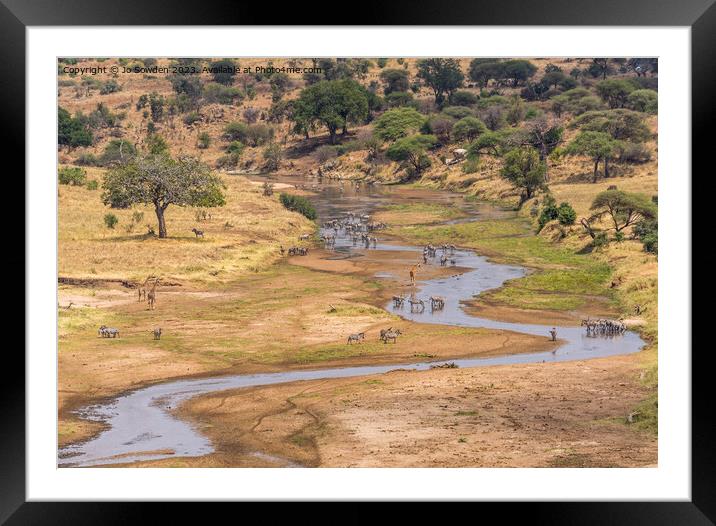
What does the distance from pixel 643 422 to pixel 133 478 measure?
34.9 feet

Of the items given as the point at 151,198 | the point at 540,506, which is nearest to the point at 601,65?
the point at 151,198

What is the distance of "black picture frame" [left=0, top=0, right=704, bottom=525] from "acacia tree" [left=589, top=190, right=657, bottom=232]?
29.1m

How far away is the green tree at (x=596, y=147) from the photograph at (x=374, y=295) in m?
0.20

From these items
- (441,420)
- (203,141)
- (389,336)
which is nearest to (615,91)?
(203,141)

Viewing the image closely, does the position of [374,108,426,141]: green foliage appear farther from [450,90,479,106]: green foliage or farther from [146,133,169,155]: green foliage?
[146,133,169,155]: green foliage

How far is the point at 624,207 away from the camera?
36844 mm

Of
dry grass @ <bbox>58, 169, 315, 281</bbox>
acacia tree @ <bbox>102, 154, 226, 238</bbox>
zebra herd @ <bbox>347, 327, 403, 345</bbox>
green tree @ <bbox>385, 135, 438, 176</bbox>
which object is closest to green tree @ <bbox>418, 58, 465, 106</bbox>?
green tree @ <bbox>385, 135, 438, 176</bbox>

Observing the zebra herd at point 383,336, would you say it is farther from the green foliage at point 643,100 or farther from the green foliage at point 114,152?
the green foliage at point 643,100

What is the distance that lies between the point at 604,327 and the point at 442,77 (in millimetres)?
55936

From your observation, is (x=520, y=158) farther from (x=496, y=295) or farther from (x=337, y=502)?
(x=337, y=502)

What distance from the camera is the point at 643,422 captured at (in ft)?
54.1

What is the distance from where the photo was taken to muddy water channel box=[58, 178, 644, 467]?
51.2ft

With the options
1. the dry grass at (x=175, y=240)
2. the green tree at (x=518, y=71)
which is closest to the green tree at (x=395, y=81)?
the green tree at (x=518, y=71)

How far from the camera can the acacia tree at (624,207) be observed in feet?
120
